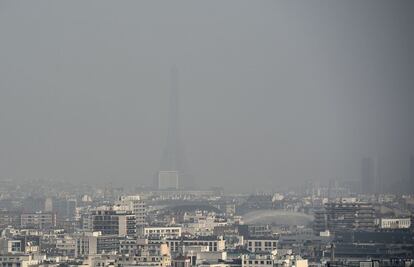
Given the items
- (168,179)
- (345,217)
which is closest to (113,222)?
(345,217)

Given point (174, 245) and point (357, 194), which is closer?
point (174, 245)

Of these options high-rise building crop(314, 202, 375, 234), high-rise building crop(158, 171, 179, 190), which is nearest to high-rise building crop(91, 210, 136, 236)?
high-rise building crop(314, 202, 375, 234)

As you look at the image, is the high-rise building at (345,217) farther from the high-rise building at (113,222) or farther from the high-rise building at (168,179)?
the high-rise building at (168,179)

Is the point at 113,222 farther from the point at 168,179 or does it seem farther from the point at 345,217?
the point at 168,179

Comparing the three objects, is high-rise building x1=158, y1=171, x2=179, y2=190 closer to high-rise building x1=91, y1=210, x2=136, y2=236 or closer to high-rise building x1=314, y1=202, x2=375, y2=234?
high-rise building x1=314, y1=202, x2=375, y2=234

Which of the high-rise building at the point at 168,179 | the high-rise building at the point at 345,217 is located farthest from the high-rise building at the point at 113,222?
the high-rise building at the point at 168,179

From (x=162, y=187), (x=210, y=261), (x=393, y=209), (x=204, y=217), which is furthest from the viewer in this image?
(x=162, y=187)

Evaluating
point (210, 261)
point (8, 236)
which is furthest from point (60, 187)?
point (210, 261)

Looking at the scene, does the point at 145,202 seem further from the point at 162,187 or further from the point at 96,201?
the point at 162,187

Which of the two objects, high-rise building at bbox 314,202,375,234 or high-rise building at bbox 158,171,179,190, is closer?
high-rise building at bbox 314,202,375,234

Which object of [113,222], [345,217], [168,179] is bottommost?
[113,222]

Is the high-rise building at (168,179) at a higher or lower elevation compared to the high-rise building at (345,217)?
higher
